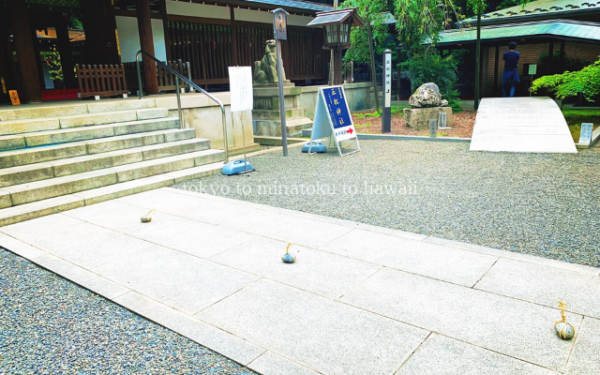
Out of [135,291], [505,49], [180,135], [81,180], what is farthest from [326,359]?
[505,49]

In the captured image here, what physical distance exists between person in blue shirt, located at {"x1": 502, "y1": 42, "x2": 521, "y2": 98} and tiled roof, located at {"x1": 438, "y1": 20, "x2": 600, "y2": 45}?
1423mm

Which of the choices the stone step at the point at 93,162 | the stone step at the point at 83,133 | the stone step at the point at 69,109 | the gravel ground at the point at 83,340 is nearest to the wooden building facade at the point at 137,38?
the stone step at the point at 69,109

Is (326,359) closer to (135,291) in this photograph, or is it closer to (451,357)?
(451,357)

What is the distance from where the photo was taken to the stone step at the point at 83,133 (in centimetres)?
664

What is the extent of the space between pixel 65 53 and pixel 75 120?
235 inches

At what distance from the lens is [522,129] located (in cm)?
996

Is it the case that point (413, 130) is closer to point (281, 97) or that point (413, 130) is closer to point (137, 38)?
point (281, 97)

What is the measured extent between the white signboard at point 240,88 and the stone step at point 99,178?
3.80 ft

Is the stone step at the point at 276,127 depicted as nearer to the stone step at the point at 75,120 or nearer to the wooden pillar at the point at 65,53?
the stone step at the point at 75,120

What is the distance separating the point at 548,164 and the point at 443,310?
5.96 metres

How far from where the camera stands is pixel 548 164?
25.3ft

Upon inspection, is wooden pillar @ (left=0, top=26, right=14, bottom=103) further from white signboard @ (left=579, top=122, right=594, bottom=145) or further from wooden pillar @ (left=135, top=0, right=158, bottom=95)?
white signboard @ (left=579, top=122, right=594, bottom=145)

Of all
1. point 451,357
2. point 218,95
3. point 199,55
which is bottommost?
point 451,357

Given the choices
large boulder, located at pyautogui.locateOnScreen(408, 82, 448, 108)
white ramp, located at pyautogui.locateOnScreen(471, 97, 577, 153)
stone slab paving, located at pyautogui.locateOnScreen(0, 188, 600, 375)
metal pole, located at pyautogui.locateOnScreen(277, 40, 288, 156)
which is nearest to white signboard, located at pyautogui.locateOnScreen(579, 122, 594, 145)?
white ramp, located at pyautogui.locateOnScreen(471, 97, 577, 153)
